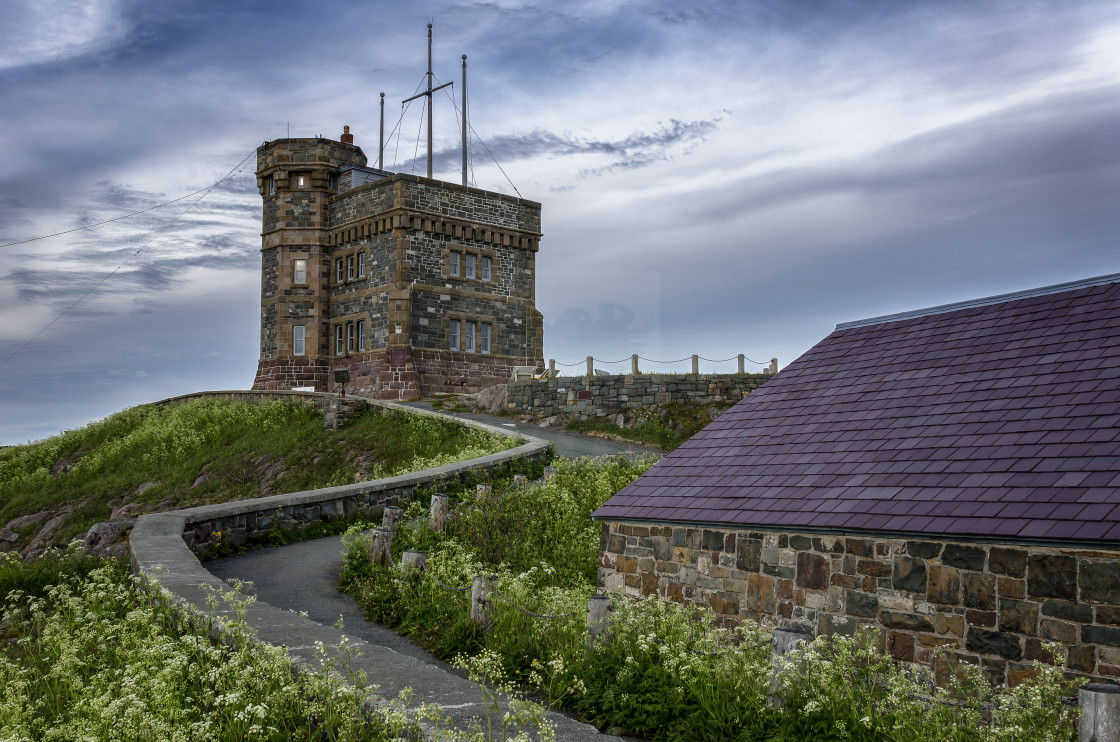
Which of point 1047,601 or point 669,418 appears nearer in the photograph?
point 1047,601

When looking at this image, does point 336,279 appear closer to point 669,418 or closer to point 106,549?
point 669,418

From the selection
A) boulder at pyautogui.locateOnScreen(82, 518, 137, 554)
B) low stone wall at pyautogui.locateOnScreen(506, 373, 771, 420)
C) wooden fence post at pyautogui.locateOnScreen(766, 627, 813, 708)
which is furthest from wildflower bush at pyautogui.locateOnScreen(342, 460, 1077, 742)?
low stone wall at pyautogui.locateOnScreen(506, 373, 771, 420)

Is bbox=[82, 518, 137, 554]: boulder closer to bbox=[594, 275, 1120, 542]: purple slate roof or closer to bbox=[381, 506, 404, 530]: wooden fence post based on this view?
bbox=[381, 506, 404, 530]: wooden fence post

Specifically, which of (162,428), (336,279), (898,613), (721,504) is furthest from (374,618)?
(336,279)

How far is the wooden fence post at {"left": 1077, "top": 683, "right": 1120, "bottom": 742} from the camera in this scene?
5.21 metres

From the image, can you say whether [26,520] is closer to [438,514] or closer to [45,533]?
[45,533]

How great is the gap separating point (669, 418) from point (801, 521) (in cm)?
1929

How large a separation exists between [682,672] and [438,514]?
878 cm

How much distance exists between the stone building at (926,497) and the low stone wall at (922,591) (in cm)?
2

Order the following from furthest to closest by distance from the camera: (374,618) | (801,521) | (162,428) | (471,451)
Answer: (162,428)
(471,451)
(374,618)
(801,521)

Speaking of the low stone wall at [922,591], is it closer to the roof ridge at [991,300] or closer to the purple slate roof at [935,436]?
the purple slate roof at [935,436]

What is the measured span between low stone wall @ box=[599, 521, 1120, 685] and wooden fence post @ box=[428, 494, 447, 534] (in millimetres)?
4587

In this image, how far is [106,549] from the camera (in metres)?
12.1

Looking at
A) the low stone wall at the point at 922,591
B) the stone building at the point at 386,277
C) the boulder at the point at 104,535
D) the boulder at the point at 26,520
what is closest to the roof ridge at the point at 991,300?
the low stone wall at the point at 922,591
